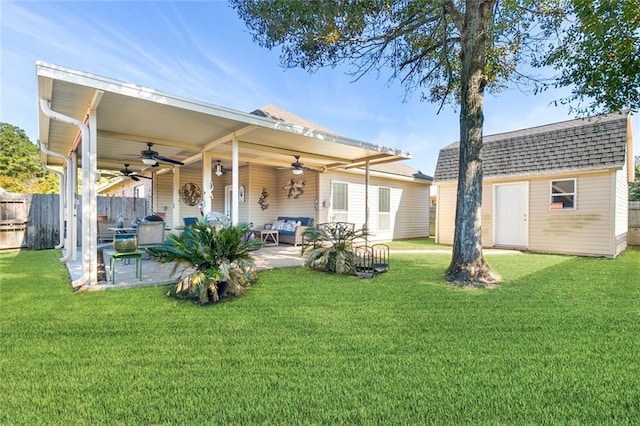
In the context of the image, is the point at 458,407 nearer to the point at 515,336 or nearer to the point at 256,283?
the point at 515,336

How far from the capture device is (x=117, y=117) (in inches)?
218

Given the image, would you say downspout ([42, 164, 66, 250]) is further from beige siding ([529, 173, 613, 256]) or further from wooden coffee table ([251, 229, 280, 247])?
beige siding ([529, 173, 613, 256])

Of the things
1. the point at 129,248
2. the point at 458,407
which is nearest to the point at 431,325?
the point at 458,407

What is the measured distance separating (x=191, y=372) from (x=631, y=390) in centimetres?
310

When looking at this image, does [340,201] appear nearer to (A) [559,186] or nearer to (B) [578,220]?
(A) [559,186]

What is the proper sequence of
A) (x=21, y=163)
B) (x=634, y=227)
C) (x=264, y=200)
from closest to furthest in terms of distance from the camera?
(x=264, y=200) → (x=634, y=227) → (x=21, y=163)

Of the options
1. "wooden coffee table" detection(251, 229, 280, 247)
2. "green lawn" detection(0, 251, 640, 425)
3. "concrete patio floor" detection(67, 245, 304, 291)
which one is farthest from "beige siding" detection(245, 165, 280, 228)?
"green lawn" detection(0, 251, 640, 425)

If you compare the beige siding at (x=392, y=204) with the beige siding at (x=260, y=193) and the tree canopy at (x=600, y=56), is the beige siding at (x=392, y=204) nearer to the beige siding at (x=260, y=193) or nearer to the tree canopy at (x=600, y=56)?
the beige siding at (x=260, y=193)

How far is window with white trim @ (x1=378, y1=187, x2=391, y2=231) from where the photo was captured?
12.5 meters

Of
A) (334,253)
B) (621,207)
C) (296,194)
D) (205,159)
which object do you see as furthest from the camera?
(296,194)

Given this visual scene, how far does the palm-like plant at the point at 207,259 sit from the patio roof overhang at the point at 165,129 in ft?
6.71

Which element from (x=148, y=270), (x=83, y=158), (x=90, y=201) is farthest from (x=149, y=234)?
(x=83, y=158)

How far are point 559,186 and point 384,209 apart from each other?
566cm

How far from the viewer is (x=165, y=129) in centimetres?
630
